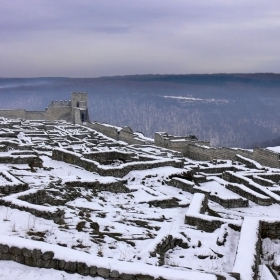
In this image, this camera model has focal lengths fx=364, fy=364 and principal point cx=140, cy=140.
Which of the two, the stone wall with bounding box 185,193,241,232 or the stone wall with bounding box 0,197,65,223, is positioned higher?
the stone wall with bounding box 0,197,65,223

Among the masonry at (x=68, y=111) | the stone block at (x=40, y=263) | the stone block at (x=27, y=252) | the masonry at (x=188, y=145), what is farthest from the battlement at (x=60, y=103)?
the stone block at (x=40, y=263)

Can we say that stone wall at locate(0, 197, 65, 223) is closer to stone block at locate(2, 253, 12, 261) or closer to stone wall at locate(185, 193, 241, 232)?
stone block at locate(2, 253, 12, 261)

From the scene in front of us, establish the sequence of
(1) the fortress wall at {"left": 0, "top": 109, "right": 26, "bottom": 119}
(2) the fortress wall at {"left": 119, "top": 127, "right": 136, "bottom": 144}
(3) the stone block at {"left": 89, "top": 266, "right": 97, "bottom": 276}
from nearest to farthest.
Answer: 1. (3) the stone block at {"left": 89, "top": 266, "right": 97, "bottom": 276}
2. (2) the fortress wall at {"left": 119, "top": 127, "right": 136, "bottom": 144}
3. (1) the fortress wall at {"left": 0, "top": 109, "right": 26, "bottom": 119}

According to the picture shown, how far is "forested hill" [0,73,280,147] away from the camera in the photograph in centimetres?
10488

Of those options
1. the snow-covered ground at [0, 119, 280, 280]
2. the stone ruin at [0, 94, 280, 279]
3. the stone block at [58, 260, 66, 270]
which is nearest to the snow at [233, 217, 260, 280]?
the stone ruin at [0, 94, 280, 279]

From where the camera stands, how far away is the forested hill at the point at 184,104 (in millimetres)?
104875

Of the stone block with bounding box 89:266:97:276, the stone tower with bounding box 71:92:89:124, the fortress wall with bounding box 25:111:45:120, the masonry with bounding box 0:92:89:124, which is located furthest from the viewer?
the stone tower with bounding box 71:92:89:124

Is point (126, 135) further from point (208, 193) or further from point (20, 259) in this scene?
point (20, 259)

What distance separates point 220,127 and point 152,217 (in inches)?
4077

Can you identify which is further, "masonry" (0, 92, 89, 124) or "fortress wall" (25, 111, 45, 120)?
"masonry" (0, 92, 89, 124)

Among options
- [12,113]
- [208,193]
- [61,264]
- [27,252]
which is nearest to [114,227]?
[61,264]

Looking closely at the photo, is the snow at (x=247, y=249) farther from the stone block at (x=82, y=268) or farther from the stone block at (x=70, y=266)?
the stone block at (x=70, y=266)

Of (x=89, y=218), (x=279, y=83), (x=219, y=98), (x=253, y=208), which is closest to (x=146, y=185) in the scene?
(x=253, y=208)

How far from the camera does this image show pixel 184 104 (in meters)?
147
